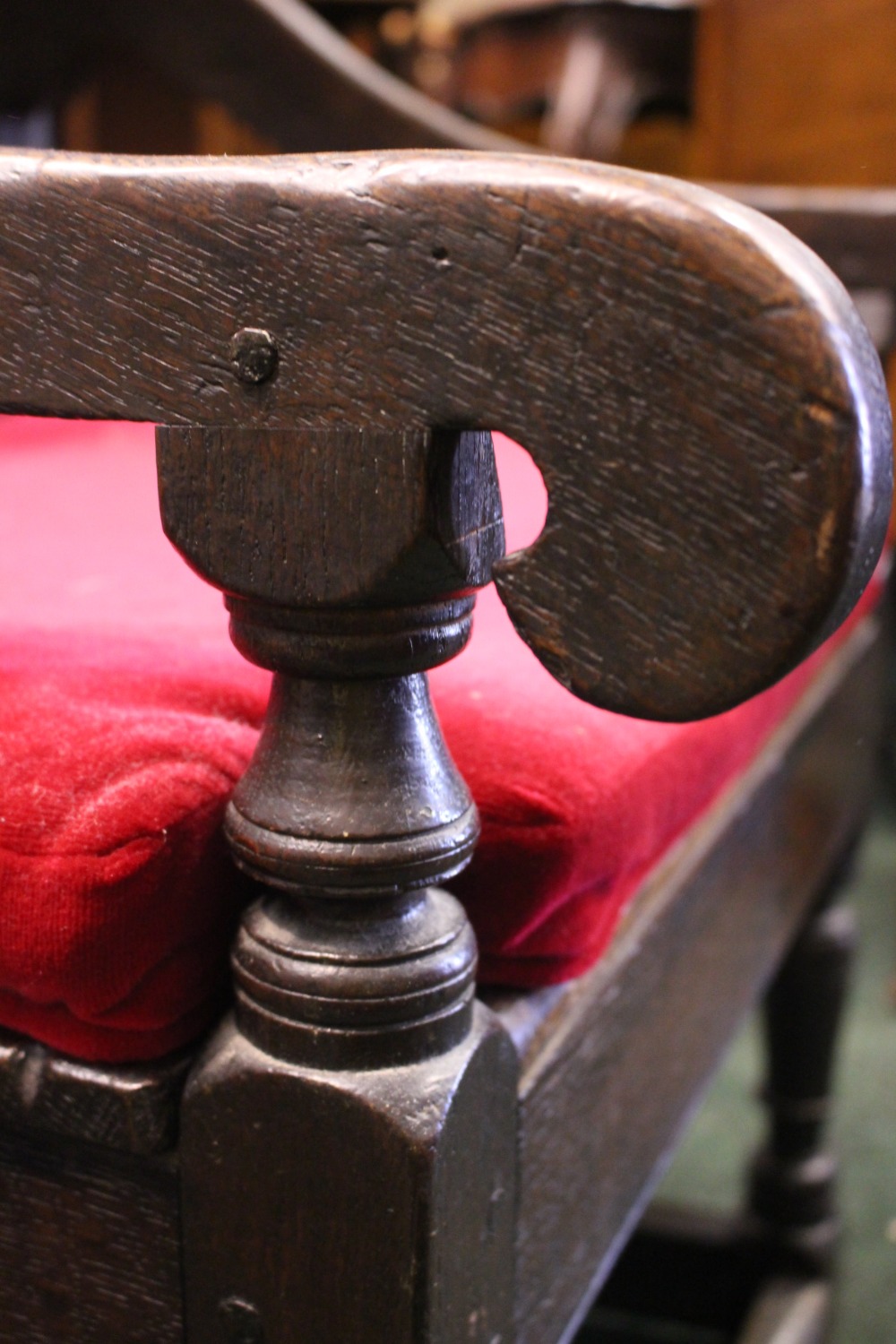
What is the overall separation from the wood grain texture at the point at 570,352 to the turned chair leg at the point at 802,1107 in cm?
89

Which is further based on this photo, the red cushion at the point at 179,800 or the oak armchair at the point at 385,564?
the red cushion at the point at 179,800

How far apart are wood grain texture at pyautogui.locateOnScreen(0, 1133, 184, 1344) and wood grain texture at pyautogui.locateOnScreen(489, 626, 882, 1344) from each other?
0.11 m

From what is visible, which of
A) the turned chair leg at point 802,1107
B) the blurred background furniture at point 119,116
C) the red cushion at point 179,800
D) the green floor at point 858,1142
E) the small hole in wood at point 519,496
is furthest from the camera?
the blurred background furniture at point 119,116

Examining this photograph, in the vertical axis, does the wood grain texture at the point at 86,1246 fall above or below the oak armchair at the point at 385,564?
below

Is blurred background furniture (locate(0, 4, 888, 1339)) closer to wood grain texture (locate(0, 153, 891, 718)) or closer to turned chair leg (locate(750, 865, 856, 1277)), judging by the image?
turned chair leg (locate(750, 865, 856, 1277))

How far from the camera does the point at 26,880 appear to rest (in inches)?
14.9

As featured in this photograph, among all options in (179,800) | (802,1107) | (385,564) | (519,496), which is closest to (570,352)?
(385,564)

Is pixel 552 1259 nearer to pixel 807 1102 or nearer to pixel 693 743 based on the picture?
pixel 693 743

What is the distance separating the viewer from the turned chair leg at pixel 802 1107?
1.13 m

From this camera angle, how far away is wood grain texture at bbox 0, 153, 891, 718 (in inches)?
10.3

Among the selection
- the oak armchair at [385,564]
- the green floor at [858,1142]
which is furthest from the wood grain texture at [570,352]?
the green floor at [858,1142]

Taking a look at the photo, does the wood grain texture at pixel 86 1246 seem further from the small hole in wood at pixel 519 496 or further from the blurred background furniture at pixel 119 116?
the blurred background furniture at pixel 119 116

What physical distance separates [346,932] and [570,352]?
0.16 meters

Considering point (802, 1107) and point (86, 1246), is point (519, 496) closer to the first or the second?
point (86, 1246)
